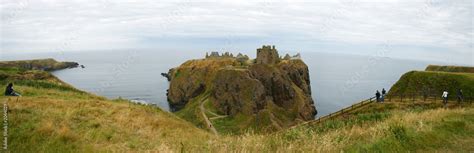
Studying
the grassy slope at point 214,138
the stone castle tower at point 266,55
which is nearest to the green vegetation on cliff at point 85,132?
the grassy slope at point 214,138

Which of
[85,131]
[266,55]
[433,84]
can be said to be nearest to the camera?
[85,131]

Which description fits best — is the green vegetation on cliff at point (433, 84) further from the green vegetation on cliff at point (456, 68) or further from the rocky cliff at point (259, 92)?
the rocky cliff at point (259, 92)

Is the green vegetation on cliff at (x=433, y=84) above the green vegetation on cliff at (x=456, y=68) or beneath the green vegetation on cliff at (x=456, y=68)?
beneath

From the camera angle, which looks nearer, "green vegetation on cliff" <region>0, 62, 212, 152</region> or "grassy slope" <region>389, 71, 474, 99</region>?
"green vegetation on cliff" <region>0, 62, 212, 152</region>

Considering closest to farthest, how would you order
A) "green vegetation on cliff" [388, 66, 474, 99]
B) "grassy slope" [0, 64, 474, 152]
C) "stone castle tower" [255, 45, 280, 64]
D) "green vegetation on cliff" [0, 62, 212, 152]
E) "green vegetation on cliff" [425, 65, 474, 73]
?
"grassy slope" [0, 64, 474, 152], "green vegetation on cliff" [0, 62, 212, 152], "green vegetation on cliff" [388, 66, 474, 99], "green vegetation on cliff" [425, 65, 474, 73], "stone castle tower" [255, 45, 280, 64]

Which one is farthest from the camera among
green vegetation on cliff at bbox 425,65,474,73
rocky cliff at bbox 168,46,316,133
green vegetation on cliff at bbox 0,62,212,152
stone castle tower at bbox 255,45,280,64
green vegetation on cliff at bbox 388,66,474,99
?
stone castle tower at bbox 255,45,280,64

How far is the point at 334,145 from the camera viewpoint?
1048 centimetres

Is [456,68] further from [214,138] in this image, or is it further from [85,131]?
[85,131]

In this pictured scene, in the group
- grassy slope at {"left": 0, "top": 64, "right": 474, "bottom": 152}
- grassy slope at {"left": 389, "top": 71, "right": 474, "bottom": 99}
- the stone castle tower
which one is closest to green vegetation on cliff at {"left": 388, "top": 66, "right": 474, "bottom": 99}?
grassy slope at {"left": 389, "top": 71, "right": 474, "bottom": 99}

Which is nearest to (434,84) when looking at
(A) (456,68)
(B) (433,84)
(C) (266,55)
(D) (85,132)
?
(B) (433,84)

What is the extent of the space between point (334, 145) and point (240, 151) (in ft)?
10.6

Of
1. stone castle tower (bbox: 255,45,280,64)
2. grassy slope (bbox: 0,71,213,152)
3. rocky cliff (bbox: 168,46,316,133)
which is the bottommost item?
rocky cliff (bbox: 168,46,316,133)

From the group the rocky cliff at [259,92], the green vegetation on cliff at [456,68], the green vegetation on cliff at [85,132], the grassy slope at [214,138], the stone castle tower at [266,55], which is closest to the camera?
the grassy slope at [214,138]

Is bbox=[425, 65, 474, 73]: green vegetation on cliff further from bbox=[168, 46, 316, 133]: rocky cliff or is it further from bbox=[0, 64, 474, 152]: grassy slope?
bbox=[0, 64, 474, 152]: grassy slope
